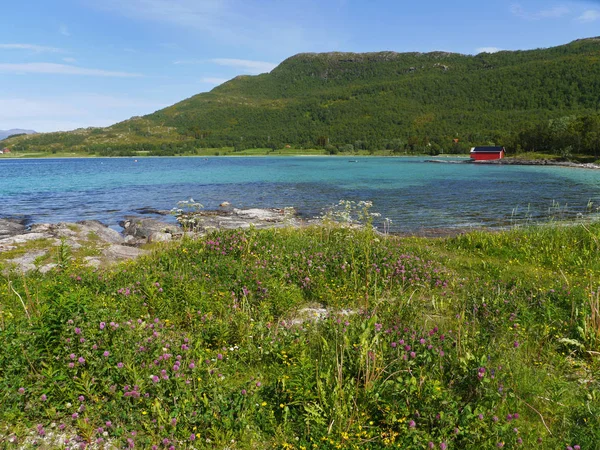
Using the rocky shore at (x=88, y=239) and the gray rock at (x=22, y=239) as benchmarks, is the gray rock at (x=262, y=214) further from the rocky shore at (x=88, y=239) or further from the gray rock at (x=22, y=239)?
the gray rock at (x=22, y=239)

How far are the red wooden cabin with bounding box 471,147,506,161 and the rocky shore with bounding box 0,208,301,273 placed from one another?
113m

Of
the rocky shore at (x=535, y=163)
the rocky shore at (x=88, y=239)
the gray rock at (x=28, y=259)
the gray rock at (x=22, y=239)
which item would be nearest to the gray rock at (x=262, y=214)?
the rocky shore at (x=88, y=239)

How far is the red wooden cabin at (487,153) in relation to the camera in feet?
405

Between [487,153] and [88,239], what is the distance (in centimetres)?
12919

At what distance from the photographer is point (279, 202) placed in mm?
38875

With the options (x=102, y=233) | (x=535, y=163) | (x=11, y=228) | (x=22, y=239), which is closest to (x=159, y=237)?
(x=102, y=233)

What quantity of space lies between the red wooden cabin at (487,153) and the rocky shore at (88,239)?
112596 millimetres

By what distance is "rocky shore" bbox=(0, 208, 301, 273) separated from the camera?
12.8 m

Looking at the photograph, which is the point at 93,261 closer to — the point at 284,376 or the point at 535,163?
the point at 284,376

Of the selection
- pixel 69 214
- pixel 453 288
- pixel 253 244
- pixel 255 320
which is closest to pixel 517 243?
pixel 453 288

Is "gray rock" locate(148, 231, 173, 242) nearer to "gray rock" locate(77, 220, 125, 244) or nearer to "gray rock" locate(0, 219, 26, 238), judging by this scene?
"gray rock" locate(77, 220, 125, 244)

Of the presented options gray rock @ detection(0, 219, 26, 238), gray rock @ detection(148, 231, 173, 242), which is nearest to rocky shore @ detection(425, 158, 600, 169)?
gray rock @ detection(148, 231, 173, 242)

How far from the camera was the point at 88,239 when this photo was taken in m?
18.9

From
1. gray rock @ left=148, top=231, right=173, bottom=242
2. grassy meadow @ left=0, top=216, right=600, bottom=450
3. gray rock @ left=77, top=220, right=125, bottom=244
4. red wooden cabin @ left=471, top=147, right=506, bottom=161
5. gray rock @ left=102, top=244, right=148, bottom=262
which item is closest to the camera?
grassy meadow @ left=0, top=216, right=600, bottom=450
